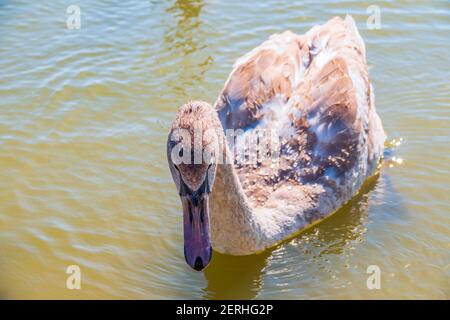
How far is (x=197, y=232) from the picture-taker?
7.84m

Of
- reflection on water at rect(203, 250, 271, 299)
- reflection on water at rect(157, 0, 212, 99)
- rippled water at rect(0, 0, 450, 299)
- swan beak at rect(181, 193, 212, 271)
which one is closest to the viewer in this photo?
swan beak at rect(181, 193, 212, 271)

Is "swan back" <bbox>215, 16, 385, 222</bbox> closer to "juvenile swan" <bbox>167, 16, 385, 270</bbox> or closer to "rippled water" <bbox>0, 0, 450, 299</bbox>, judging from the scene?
"juvenile swan" <bbox>167, 16, 385, 270</bbox>

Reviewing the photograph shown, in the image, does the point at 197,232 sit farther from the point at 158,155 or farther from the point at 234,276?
the point at 158,155

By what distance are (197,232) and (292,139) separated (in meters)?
2.63

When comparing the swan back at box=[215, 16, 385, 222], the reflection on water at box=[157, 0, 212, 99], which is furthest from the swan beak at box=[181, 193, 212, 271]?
the reflection on water at box=[157, 0, 212, 99]

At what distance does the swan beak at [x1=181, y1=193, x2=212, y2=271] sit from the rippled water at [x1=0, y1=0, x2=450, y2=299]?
3.94 ft

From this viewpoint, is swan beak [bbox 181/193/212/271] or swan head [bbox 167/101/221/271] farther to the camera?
swan beak [bbox 181/193/212/271]

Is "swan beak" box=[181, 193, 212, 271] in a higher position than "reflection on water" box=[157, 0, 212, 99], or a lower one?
lower

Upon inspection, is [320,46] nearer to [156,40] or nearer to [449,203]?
[449,203]

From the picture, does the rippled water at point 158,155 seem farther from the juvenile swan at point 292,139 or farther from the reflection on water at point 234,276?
the juvenile swan at point 292,139

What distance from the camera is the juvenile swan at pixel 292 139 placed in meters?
9.04

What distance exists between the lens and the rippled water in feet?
30.1

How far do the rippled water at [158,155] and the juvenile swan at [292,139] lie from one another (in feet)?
1.32

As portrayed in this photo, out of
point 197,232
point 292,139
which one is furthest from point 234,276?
point 292,139
